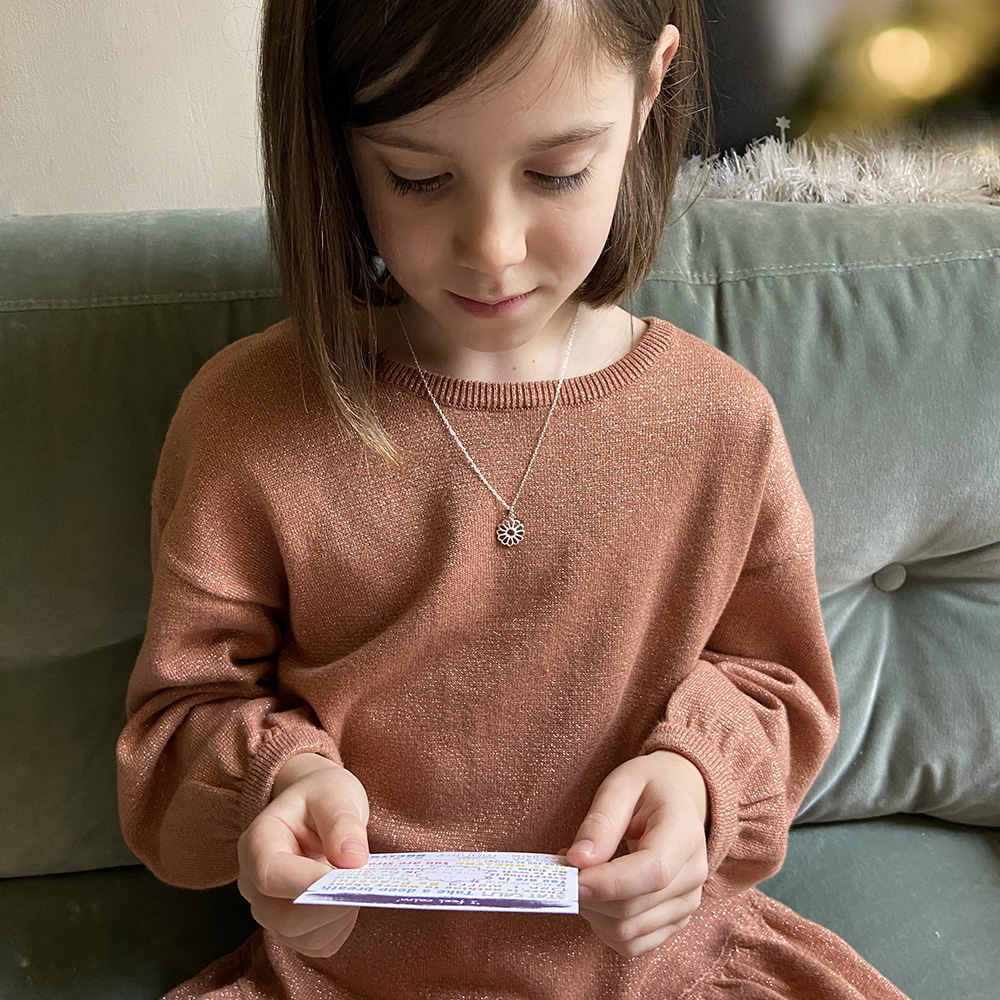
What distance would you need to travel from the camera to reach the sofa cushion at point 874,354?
3.31 ft

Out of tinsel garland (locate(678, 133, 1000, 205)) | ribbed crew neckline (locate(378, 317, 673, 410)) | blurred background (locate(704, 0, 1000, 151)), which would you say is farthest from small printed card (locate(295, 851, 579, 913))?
blurred background (locate(704, 0, 1000, 151))

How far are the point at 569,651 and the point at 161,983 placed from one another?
1.90ft

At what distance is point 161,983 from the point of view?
100cm

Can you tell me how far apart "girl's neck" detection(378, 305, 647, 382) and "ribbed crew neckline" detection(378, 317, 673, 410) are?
1cm

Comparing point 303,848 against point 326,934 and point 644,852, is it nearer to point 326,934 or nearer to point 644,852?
point 326,934

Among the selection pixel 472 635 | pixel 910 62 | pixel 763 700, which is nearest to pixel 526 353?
pixel 472 635

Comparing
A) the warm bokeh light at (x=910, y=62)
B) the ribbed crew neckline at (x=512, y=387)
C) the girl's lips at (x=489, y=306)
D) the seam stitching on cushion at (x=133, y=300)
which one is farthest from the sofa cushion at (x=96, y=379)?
the warm bokeh light at (x=910, y=62)

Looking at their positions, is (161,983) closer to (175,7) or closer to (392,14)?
(392,14)

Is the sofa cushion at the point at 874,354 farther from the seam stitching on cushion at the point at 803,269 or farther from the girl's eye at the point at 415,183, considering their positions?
the girl's eye at the point at 415,183

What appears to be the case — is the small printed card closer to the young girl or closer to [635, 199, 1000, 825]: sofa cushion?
the young girl

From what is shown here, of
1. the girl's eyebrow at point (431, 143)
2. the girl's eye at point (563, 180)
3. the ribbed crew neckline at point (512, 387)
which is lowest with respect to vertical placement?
the ribbed crew neckline at point (512, 387)

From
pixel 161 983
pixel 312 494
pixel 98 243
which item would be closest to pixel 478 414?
pixel 312 494

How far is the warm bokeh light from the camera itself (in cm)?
121

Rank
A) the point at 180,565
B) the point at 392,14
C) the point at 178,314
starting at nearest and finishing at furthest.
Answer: the point at 392,14, the point at 180,565, the point at 178,314
